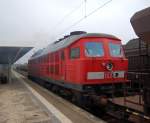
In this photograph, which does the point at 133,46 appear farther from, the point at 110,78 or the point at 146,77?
the point at 146,77

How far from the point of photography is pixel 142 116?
7.63 meters

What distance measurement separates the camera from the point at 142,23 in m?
7.30

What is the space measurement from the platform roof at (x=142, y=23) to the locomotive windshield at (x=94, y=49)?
497 centimetres

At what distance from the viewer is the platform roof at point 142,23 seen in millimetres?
7137

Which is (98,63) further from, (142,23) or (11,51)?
(11,51)

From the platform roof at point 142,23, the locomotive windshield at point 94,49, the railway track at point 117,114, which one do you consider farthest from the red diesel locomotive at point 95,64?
the platform roof at point 142,23

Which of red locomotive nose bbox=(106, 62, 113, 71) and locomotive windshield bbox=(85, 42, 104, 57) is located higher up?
locomotive windshield bbox=(85, 42, 104, 57)

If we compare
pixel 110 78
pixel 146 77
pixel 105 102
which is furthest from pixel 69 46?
pixel 146 77

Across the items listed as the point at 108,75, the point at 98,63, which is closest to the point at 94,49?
the point at 98,63

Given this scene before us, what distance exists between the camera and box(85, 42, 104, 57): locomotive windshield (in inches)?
495

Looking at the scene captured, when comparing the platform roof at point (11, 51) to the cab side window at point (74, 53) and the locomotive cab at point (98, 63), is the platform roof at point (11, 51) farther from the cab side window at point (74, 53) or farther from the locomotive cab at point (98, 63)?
the locomotive cab at point (98, 63)

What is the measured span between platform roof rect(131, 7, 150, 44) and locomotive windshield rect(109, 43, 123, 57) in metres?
5.23

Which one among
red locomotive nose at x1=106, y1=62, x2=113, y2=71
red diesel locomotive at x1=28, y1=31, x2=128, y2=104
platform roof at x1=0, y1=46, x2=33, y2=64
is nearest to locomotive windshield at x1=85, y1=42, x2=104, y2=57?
red diesel locomotive at x1=28, y1=31, x2=128, y2=104

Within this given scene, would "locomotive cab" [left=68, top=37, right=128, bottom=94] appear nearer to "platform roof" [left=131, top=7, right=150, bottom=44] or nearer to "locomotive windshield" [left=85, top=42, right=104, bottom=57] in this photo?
"locomotive windshield" [left=85, top=42, right=104, bottom=57]
